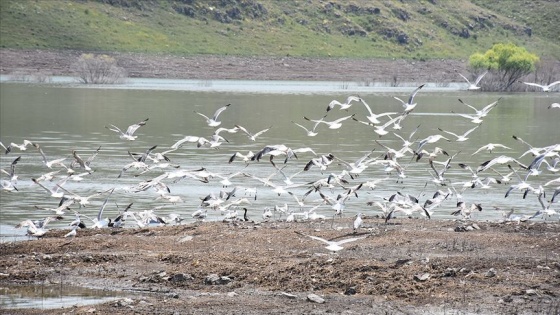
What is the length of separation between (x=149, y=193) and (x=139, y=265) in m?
12.2

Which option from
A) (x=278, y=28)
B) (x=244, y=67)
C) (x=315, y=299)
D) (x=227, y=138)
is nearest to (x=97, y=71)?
(x=244, y=67)

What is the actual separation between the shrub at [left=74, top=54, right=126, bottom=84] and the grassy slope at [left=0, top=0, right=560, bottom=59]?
13.3m

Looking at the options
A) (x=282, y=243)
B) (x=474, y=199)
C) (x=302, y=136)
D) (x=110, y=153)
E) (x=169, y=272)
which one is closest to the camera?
(x=169, y=272)

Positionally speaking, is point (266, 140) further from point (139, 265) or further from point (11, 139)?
point (139, 265)

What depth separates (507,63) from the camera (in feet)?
374

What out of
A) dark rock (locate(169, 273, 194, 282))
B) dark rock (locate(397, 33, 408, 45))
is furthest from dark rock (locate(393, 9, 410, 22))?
dark rock (locate(169, 273, 194, 282))

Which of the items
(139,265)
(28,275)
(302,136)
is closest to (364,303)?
(139,265)

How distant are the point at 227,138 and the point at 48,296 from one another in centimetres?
3450

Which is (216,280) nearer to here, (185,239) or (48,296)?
(48,296)

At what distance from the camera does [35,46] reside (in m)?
130

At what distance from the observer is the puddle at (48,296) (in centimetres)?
1502

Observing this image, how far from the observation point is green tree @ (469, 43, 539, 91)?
4451 inches

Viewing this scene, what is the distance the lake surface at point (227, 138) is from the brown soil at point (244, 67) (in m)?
26.3

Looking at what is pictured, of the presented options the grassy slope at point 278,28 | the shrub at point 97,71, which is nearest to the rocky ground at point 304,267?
the shrub at point 97,71
